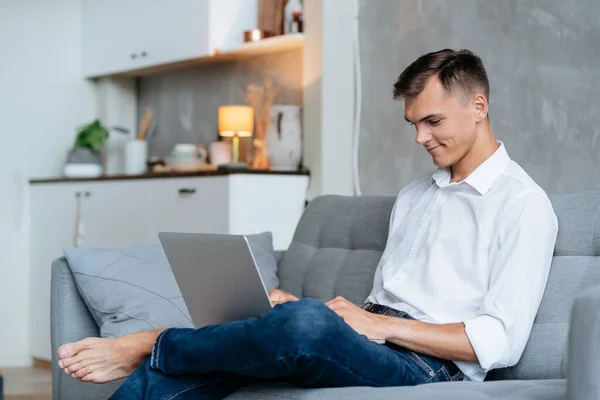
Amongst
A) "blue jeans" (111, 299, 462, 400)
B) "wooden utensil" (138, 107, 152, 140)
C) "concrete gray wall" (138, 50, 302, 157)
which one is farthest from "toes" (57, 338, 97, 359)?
"wooden utensil" (138, 107, 152, 140)

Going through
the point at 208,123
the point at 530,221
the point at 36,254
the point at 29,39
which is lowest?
the point at 36,254

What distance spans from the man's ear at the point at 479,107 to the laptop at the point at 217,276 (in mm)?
729

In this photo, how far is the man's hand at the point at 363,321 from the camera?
1.87 metres

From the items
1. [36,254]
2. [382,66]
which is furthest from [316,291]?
[36,254]

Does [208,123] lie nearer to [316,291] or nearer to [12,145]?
[12,145]

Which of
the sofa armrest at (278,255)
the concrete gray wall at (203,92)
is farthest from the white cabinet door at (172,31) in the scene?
the sofa armrest at (278,255)

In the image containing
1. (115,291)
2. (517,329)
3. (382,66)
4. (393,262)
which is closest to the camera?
(517,329)

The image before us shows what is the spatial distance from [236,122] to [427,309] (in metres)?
2.27

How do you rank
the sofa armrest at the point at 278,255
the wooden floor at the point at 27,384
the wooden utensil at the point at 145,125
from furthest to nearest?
the wooden utensil at the point at 145,125 → the wooden floor at the point at 27,384 → the sofa armrest at the point at 278,255

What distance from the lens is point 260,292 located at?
69.8 inches

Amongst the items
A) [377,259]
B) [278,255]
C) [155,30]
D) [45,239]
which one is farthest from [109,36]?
[377,259]

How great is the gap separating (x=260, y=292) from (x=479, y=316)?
51 centimetres

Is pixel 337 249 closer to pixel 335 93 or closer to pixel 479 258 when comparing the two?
pixel 479 258

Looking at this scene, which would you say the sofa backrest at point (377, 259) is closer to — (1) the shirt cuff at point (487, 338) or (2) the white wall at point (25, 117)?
(1) the shirt cuff at point (487, 338)
